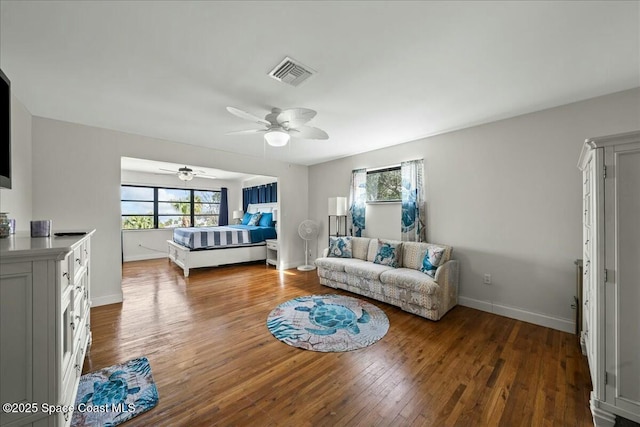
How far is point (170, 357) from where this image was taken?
2.05 metres

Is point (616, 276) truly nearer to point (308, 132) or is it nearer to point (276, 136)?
point (308, 132)

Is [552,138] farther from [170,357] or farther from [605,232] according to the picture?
[170,357]

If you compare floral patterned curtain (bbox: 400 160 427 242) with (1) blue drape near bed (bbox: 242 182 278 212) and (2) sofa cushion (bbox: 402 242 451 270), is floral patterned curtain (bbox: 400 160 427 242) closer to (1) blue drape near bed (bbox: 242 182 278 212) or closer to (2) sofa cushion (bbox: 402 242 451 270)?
(2) sofa cushion (bbox: 402 242 451 270)

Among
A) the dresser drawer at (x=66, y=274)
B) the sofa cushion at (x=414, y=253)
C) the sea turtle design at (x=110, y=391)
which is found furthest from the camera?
the sofa cushion at (x=414, y=253)

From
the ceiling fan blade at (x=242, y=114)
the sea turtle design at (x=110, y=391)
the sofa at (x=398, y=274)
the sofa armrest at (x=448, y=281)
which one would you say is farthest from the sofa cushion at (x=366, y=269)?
the sea turtle design at (x=110, y=391)

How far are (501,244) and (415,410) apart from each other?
2262 mm

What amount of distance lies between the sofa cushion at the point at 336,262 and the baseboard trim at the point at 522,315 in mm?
1466

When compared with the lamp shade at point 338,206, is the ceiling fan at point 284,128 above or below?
above

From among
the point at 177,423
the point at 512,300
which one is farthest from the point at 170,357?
the point at 512,300

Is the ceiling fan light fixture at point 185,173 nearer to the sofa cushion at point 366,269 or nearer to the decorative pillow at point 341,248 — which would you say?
the decorative pillow at point 341,248

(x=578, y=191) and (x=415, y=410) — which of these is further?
(x=578, y=191)

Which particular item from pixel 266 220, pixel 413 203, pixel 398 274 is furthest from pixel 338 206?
pixel 266 220

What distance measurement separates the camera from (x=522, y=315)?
271cm

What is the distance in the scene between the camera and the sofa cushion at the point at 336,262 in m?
3.62
